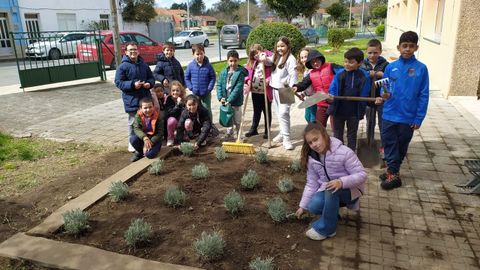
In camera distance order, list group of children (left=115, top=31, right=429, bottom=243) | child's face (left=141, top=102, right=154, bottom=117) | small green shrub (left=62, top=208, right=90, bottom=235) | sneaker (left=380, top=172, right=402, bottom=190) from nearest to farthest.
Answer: group of children (left=115, top=31, right=429, bottom=243), small green shrub (left=62, top=208, right=90, bottom=235), sneaker (left=380, top=172, right=402, bottom=190), child's face (left=141, top=102, right=154, bottom=117)

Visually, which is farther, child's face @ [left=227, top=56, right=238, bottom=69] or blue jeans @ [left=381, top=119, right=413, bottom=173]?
child's face @ [left=227, top=56, right=238, bottom=69]

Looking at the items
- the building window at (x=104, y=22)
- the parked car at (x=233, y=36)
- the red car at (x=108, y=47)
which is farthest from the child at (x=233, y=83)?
the building window at (x=104, y=22)

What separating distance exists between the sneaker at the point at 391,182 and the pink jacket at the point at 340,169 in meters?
1.09

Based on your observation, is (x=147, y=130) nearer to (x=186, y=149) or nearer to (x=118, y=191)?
(x=186, y=149)

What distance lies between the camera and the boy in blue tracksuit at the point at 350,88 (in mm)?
4312

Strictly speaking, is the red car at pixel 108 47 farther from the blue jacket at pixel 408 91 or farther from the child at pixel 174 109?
→ the blue jacket at pixel 408 91

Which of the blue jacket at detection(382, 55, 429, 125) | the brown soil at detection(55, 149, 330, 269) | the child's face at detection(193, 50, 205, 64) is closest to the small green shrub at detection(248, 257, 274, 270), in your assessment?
the brown soil at detection(55, 149, 330, 269)

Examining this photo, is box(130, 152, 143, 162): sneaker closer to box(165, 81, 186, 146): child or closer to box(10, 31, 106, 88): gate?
box(165, 81, 186, 146): child

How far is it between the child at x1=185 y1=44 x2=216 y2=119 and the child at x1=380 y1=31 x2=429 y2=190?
2741mm

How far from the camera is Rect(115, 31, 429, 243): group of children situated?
10.2 ft

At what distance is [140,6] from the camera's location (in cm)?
3259

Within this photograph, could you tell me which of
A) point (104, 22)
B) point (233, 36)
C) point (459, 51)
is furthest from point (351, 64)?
point (104, 22)

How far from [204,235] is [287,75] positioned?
3.17 meters

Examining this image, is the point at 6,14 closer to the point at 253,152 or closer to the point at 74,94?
the point at 74,94
